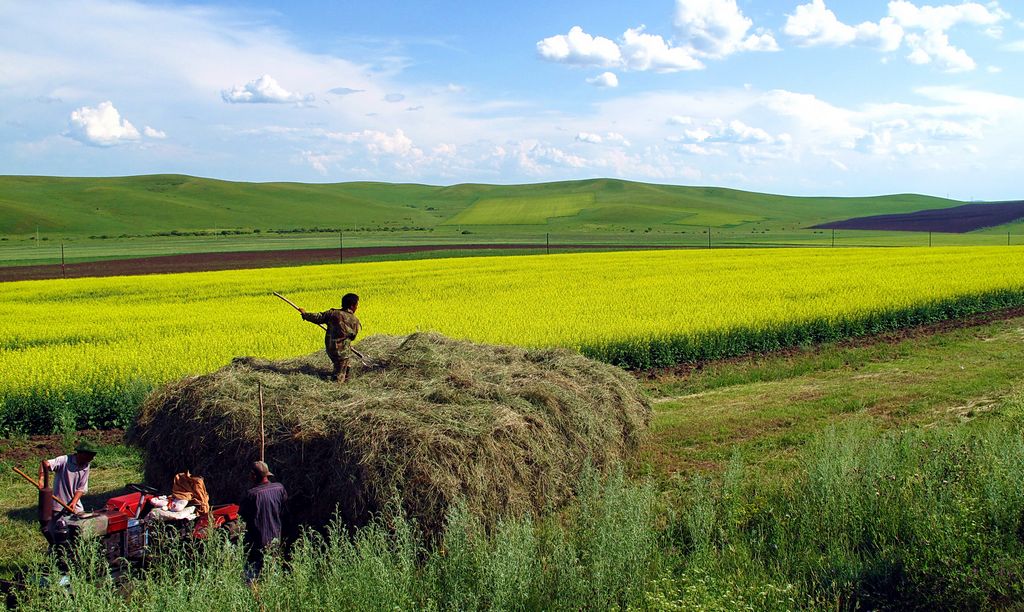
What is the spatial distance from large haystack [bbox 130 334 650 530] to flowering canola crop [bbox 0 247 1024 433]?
14.6ft

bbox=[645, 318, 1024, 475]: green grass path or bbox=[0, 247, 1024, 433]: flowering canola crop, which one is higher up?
bbox=[0, 247, 1024, 433]: flowering canola crop

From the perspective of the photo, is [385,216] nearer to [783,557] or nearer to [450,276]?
[450,276]

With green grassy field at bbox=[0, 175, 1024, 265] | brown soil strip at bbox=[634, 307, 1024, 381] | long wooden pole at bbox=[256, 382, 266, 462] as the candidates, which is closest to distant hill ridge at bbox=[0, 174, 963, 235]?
green grassy field at bbox=[0, 175, 1024, 265]

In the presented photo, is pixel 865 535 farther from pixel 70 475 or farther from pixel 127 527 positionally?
pixel 70 475

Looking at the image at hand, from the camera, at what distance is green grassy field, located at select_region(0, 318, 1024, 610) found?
549 cm

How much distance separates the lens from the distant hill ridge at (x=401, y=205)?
101438mm

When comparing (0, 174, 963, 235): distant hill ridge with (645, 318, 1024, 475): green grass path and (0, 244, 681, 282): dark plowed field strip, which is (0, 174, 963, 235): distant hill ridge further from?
(645, 318, 1024, 475): green grass path

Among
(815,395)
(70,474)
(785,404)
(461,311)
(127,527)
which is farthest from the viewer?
(461,311)

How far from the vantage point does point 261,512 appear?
6906mm

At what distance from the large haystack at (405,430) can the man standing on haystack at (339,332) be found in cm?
25

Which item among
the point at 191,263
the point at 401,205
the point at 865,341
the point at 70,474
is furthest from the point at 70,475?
the point at 401,205

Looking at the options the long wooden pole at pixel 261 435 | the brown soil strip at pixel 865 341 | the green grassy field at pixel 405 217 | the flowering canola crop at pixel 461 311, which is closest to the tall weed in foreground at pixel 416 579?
the long wooden pole at pixel 261 435

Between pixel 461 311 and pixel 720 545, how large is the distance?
14116 millimetres

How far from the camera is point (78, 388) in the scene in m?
12.8
